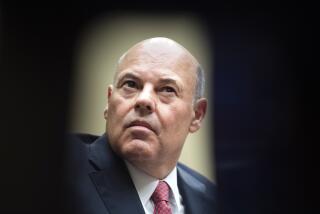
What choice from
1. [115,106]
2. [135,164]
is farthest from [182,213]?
[115,106]

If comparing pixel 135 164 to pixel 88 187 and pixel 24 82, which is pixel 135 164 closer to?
pixel 88 187

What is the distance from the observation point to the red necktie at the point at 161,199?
1.08 m

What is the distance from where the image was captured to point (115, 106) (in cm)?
109

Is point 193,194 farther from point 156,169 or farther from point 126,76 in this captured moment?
point 126,76

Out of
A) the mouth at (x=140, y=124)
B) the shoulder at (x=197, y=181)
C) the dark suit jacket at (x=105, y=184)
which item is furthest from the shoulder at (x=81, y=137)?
the shoulder at (x=197, y=181)

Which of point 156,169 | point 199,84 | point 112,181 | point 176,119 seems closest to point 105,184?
point 112,181

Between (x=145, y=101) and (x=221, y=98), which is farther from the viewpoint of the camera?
(x=221, y=98)

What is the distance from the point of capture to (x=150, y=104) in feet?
3.47

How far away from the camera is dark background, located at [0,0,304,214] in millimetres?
1150

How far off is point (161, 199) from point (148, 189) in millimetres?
40

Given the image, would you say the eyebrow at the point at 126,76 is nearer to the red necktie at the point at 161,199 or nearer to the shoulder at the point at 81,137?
the shoulder at the point at 81,137

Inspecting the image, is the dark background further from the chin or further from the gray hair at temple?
the chin

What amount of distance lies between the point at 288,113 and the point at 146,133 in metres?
0.42

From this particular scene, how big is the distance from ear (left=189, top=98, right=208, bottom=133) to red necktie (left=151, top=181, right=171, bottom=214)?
0.16 meters
